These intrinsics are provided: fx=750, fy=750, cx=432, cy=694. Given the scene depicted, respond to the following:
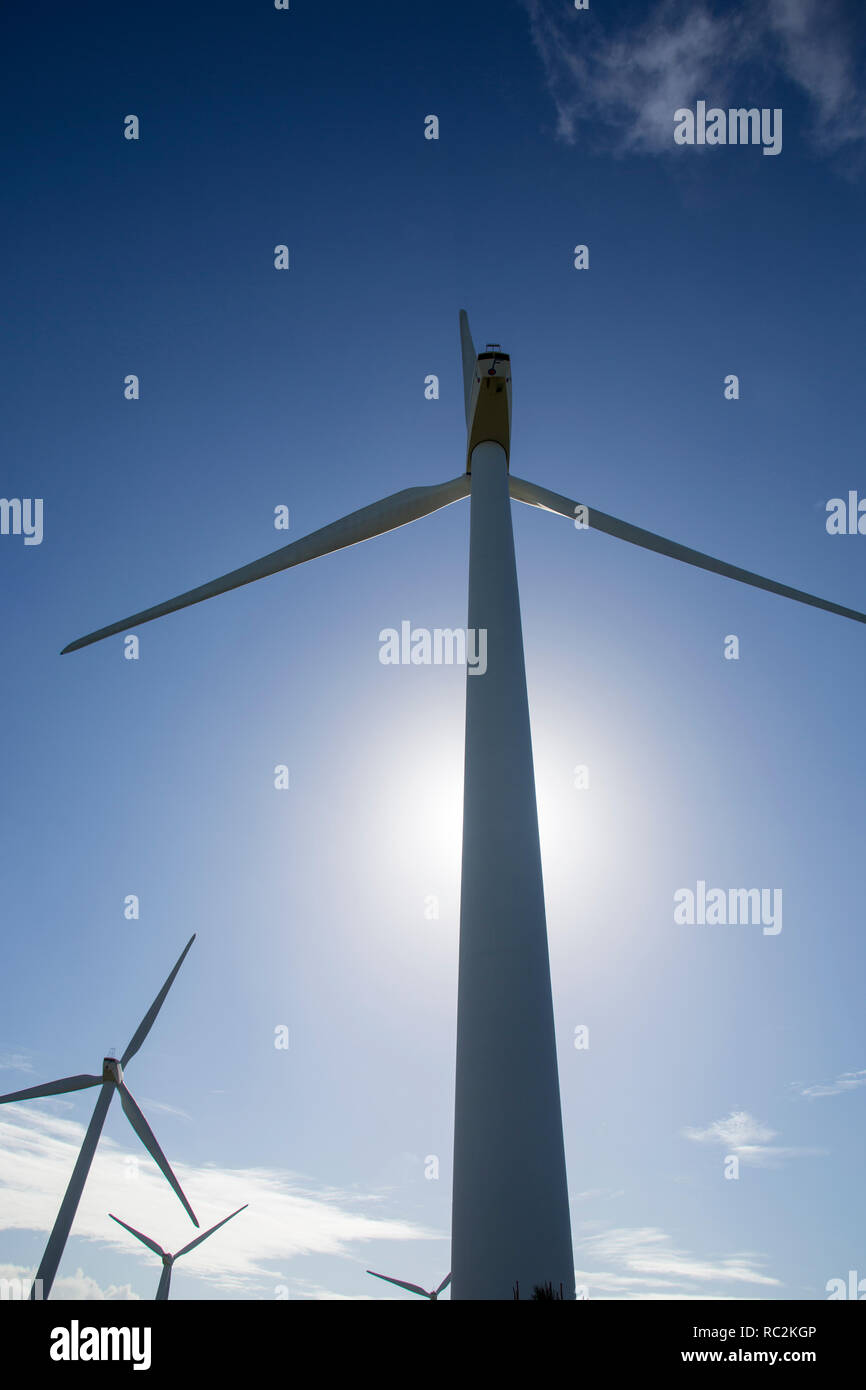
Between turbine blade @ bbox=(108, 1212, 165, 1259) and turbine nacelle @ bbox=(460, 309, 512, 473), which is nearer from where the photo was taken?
turbine nacelle @ bbox=(460, 309, 512, 473)

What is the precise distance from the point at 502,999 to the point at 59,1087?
34479mm

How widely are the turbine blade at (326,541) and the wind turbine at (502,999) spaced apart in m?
3.70

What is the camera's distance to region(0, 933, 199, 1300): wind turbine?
29359 millimetres

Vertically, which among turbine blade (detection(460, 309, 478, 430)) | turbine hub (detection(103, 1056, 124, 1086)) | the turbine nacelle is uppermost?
turbine blade (detection(460, 309, 478, 430))

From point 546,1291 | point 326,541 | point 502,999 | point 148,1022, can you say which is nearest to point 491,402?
point 326,541

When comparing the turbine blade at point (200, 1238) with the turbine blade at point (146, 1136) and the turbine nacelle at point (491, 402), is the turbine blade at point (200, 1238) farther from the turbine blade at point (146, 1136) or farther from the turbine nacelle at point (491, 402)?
the turbine nacelle at point (491, 402)

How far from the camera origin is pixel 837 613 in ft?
75.5

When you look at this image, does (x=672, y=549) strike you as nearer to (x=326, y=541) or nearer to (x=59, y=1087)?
(x=326, y=541)

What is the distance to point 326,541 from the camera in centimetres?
2242

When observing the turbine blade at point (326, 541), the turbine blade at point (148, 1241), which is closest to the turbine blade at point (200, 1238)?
the turbine blade at point (148, 1241)

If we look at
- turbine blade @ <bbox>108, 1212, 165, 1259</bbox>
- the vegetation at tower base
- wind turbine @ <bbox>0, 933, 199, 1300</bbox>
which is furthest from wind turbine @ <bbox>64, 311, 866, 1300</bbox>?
turbine blade @ <bbox>108, 1212, 165, 1259</bbox>

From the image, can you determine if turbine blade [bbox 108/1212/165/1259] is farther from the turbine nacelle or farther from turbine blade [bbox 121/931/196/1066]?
the turbine nacelle
